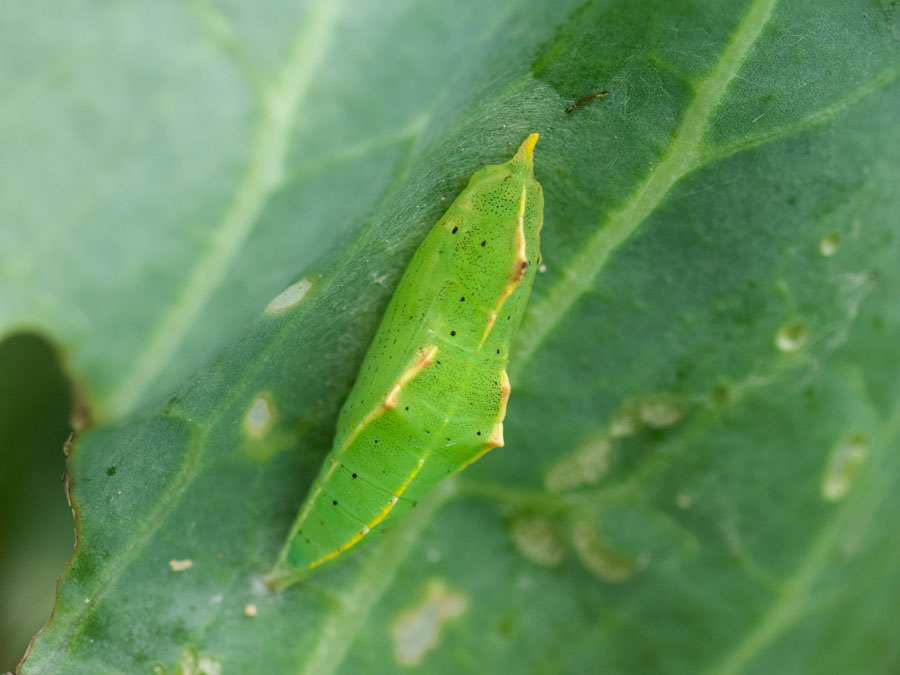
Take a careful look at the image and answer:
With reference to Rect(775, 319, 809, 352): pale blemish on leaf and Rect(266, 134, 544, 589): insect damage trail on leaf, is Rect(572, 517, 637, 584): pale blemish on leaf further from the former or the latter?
Rect(775, 319, 809, 352): pale blemish on leaf

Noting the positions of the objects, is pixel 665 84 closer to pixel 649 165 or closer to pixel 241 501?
pixel 649 165

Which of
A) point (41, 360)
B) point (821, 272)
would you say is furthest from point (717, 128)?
point (41, 360)

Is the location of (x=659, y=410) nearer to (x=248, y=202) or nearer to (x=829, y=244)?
(x=829, y=244)

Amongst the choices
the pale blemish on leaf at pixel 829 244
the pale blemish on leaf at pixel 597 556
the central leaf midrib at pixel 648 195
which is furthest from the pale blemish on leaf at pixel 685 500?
the pale blemish on leaf at pixel 829 244

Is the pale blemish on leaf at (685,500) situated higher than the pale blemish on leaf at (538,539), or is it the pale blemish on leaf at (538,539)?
the pale blemish on leaf at (685,500)

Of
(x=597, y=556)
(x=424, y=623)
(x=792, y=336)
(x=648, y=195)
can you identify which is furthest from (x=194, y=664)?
(x=792, y=336)

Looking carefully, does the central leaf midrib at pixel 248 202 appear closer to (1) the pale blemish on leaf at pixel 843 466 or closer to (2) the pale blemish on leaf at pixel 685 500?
(2) the pale blemish on leaf at pixel 685 500
